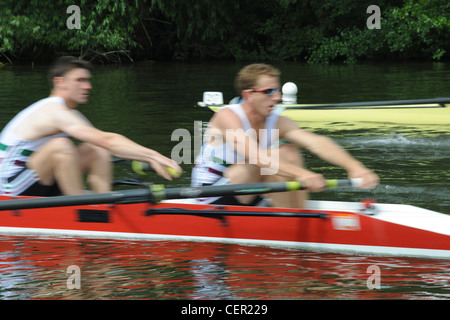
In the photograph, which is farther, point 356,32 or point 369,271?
point 356,32

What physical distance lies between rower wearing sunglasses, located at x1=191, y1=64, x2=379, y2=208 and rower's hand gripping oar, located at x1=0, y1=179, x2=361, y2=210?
0.44ft

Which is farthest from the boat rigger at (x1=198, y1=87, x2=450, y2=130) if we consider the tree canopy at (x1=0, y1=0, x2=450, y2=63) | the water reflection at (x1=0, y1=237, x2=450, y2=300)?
the tree canopy at (x1=0, y1=0, x2=450, y2=63)

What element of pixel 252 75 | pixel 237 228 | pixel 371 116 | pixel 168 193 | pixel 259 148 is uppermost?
pixel 252 75

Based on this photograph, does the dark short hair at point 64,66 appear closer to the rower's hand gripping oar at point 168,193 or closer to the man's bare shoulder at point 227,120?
the rower's hand gripping oar at point 168,193

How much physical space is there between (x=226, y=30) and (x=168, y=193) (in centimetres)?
2252

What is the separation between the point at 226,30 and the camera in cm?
2642

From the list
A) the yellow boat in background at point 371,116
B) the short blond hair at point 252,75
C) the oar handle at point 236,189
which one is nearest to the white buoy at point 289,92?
the yellow boat in background at point 371,116

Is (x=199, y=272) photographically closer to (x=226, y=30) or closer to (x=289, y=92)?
(x=289, y=92)

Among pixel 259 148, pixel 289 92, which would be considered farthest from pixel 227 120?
pixel 289 92
